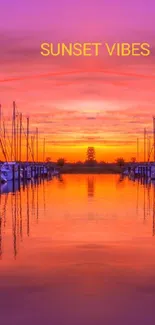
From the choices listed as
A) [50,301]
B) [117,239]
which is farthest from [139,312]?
[117,239]

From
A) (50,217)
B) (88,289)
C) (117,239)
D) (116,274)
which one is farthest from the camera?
(50,217)

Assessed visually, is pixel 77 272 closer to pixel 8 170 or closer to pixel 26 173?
pixel 8 170

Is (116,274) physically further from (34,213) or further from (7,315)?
(34,213)

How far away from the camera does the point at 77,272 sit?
11.6 meters

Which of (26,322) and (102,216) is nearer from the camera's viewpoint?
(26,322)

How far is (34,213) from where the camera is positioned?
2575cm

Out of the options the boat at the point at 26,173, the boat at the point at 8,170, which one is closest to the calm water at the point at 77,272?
the boat at the point at 8,170

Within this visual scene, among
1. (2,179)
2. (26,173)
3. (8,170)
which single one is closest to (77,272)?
(2,179)

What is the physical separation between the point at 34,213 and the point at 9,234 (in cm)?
777

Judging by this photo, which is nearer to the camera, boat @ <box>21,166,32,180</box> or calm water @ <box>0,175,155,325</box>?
calm water @ <box>0,175,155,325</box>

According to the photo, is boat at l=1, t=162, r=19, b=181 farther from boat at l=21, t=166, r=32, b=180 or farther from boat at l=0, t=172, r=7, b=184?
boat at l=21, t=166, r=32, b=180

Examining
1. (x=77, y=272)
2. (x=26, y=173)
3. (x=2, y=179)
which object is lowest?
(x=26, y=173)

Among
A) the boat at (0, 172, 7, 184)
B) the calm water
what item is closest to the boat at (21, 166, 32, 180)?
the boat at (0, 172, 7, 184)

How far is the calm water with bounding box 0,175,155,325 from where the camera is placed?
8.58m
